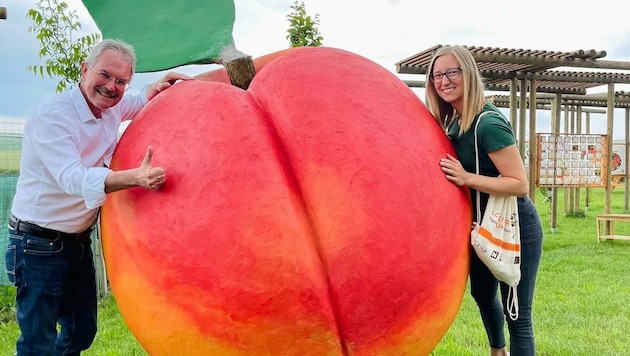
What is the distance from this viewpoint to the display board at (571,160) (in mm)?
10188

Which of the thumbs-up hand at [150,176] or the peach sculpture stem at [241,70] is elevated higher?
the peach sculpture stem at [241,70]

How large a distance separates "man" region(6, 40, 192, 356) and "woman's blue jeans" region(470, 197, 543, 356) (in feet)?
5.56

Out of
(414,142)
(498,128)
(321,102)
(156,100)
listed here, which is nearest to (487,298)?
(498,128)

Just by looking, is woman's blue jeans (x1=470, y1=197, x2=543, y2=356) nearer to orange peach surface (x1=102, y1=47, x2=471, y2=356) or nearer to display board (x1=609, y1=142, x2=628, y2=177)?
orange peach surface (x1=102, y1=47, x2=471, y2=356)

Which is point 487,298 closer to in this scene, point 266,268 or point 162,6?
point 266,268

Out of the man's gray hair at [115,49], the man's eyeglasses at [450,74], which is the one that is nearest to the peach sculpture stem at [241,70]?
the man's gray hair at [115,49]

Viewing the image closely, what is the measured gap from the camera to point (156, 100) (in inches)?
80.6

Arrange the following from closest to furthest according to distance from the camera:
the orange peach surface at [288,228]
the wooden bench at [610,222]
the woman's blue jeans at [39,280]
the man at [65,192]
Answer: the orange peach surface at [288,228], the man at [65,192], the woman's blue jeans at [39,280], the wooden bench at [610,222]

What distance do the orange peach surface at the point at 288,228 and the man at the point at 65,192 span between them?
1.11 feet

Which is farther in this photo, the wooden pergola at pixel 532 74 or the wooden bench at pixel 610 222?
the wooden bench at pixel 610 222

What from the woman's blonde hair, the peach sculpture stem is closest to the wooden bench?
the woman's blonde hair

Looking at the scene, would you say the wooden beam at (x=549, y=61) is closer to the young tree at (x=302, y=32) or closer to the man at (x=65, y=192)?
the young tree at (x=302, y=32)

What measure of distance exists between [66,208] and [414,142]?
1447 millimetres

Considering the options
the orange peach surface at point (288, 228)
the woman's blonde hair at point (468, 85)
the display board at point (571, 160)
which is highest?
the woman's blonde hair at point (468, 85)
